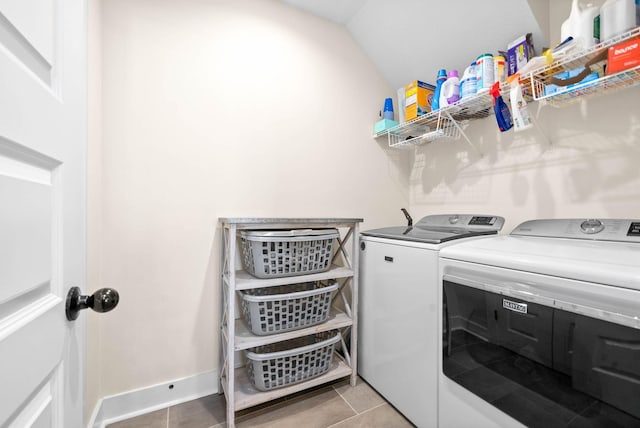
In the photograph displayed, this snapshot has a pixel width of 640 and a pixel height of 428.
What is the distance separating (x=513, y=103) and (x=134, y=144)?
184cm

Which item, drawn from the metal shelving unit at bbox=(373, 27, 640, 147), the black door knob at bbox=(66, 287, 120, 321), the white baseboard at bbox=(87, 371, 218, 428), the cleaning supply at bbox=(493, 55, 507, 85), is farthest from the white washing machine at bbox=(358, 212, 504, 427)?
the black door knob at bbox=(66, 287, 120, 321)

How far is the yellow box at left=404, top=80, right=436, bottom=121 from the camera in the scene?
1.79 m

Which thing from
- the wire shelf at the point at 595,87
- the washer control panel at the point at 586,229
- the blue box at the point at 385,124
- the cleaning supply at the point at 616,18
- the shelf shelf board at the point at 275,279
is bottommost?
the shelf shelf board at the point at 275,279

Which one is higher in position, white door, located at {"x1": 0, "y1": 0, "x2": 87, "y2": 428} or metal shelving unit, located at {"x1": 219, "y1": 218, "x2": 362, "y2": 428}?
white door, located at {"x1": 0, "y1": 0, "x2": 87, "y2": 428}

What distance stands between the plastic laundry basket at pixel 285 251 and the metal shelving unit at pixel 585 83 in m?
1.18

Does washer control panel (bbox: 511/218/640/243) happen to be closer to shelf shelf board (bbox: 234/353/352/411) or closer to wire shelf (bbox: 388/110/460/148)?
wire shelf (bbox: 388/110/460/148)

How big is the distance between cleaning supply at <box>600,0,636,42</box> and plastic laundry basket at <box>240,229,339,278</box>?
54.4 inches

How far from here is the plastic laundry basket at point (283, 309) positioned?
1.37m

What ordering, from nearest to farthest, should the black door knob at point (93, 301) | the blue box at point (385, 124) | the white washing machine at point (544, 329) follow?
the black door knob at point (93, 301) → the white washing machine at point (544, 329) → the blue box at point (385, 124)

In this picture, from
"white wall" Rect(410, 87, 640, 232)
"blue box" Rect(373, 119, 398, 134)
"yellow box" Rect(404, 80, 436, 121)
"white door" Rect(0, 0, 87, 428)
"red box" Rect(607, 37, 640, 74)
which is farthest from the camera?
"blue box" Rect(373, 119, 398, 134)

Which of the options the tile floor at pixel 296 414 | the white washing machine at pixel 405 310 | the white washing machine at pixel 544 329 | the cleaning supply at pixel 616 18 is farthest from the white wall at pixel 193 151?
the cleaning supply at pixel 616 18

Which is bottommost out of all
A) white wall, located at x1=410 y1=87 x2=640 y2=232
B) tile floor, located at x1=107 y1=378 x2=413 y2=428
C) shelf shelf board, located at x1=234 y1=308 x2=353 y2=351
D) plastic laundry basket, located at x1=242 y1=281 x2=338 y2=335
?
tile floor, located at x1=107 y1=378 x2=413 y2=428

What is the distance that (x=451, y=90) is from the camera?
5.21ft

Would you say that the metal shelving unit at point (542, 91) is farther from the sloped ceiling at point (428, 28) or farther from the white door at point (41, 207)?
the white door at point (41, 207)
